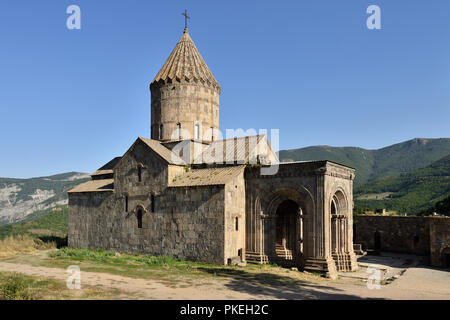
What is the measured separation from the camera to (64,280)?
42.8 feet

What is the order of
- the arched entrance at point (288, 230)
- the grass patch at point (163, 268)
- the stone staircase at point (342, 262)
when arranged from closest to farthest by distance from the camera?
1. the grass patch at point (163, 268)
2. the stone staircase at point (342, 262)
3. the arched entrance at point (288, 230)

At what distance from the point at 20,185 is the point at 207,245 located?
13704 cm

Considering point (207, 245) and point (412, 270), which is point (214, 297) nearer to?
point (207, 245)

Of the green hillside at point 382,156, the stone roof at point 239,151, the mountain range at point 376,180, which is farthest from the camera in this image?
the green hillside at point 382,156

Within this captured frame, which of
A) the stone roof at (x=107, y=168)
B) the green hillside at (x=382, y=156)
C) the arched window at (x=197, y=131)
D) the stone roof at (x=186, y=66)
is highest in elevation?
the green hillside at (x=382, y=156)

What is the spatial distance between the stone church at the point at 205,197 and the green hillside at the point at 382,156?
11113 cm

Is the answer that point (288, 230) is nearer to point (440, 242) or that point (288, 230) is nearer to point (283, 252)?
point (283, 252)

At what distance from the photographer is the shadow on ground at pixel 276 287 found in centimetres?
Result: 1141

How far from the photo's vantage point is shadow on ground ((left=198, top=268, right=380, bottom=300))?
37.4 ft

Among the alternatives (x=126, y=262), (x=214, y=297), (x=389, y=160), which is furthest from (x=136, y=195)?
(x=389, y=160)

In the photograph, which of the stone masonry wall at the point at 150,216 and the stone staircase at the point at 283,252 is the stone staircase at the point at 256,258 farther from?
the stone masonry wall at the point at 150,216

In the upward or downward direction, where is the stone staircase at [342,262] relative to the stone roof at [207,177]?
downward

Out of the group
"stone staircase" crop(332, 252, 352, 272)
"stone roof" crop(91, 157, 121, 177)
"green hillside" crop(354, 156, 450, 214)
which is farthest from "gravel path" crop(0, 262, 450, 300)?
"green hillside" crop(354, 156, 450, 214)

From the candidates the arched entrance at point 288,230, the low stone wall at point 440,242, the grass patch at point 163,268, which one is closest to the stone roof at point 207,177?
the arched entrance at point 288,230
